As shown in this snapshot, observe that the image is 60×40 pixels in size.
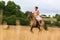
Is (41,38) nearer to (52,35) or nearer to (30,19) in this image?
(52,35)

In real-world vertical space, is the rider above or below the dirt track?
above

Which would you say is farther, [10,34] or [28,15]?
[28,15]

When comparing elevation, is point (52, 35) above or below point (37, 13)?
below

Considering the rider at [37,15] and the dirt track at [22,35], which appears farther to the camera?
the rider at [37,15]

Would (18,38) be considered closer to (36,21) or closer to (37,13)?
(37,13)

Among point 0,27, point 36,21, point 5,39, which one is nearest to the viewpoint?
point 5,39

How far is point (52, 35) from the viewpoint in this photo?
3979 mm

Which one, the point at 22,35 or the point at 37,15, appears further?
the point at 37,15

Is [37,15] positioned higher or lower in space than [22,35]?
higher

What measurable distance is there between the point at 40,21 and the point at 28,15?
338mm

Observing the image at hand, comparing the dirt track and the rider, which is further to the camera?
the rider

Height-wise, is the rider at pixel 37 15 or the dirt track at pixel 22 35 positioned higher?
the rider at pixel 37 15

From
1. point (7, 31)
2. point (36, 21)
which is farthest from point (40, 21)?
point (7, 31)

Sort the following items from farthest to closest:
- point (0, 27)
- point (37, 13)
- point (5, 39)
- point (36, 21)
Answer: point (36, 21) → point (37, 13) → point (0, 27) → point (5, 39)
